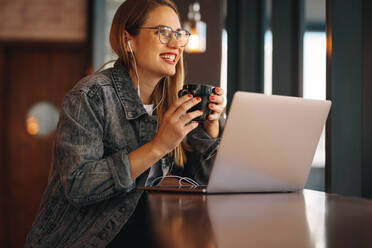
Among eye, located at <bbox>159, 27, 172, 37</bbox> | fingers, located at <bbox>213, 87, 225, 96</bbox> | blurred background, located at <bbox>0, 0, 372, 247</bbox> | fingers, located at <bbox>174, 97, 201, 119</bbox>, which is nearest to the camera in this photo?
fingers, located at <bbox>174, 97, 201, 119</bbox>

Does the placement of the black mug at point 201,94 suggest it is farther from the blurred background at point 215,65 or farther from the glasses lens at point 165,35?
the blurred background at point 215,65

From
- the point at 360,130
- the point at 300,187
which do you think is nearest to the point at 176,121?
the point at 300,187

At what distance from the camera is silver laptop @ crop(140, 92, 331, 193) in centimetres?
99

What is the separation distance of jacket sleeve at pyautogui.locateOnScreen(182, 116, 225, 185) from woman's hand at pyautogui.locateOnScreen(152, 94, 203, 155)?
1.25ft

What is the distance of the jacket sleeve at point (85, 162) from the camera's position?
101 cm

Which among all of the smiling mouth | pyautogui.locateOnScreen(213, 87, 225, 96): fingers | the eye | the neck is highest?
the eye

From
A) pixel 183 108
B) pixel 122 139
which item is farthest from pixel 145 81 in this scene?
pixel 183 108

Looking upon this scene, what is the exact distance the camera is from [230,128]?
0.98 metres

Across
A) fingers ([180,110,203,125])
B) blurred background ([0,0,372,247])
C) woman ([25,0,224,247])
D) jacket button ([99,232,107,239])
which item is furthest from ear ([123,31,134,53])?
blurred background ([0,0,372,247])

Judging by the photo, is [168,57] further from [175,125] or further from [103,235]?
[103,235]

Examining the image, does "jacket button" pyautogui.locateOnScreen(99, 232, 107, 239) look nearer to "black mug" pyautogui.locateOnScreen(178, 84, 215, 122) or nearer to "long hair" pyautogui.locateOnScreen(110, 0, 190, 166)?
"black mug" pyautogui.locateOnScreen(178, 84, 215, 122)

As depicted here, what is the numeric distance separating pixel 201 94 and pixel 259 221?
52 centimetres

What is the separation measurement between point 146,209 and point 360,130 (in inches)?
47.7

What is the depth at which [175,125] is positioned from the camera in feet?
A: 3.45
